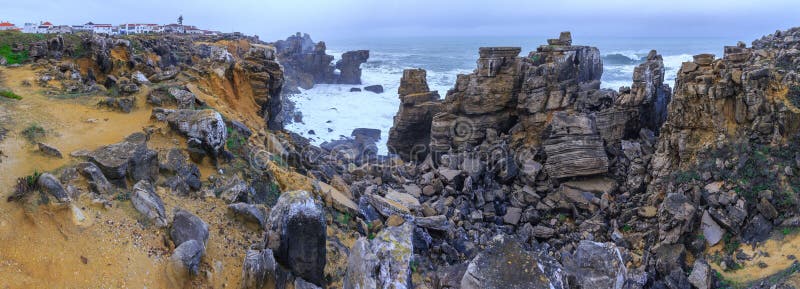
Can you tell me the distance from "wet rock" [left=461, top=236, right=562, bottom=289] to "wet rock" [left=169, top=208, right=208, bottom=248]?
193 inches

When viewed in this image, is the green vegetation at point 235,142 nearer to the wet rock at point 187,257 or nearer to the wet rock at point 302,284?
the wet rock at point 187,257

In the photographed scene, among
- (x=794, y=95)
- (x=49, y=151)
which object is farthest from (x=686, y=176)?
(x=49, y=151)

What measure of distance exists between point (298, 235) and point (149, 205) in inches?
113

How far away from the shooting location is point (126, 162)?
343 inches

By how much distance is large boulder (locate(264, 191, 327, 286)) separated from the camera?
705 centimetres

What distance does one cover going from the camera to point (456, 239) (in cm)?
1295

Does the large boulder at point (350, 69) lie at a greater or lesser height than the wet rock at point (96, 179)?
greater

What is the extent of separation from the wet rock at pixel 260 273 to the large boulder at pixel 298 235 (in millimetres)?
213

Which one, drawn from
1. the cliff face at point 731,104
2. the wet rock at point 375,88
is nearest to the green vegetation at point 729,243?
the cliff face at point 731,104

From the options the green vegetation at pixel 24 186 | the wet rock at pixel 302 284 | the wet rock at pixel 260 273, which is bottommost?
the wet rock at pixel 302 284

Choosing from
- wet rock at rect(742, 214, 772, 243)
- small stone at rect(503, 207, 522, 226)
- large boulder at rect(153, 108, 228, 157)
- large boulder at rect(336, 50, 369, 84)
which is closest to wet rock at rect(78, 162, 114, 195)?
large boulder at rect(153, 108, 228, 157)

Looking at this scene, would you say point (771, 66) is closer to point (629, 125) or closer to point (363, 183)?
point (629, 125)

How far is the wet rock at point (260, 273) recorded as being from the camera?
7.05 m

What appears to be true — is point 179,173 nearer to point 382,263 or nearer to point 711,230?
point 382,263
